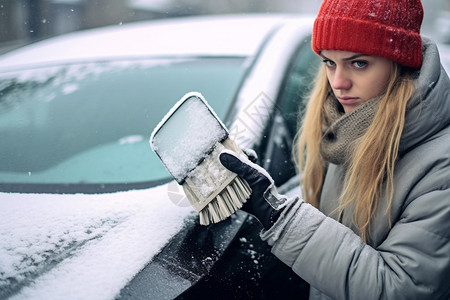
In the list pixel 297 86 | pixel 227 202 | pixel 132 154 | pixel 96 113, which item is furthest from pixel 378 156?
pixel 96 113

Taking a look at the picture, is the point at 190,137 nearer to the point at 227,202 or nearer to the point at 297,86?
the point at 227,202

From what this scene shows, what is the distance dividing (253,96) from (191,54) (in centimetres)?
60

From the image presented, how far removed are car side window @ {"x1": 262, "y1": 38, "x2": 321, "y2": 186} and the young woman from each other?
36 cm

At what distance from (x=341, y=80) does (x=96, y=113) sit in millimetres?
1252

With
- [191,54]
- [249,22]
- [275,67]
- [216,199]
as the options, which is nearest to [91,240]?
[216,199]

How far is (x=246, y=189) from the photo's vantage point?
1.08 m

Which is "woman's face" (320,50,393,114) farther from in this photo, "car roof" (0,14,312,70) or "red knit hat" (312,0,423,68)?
"car roof" (0,14,312,70)

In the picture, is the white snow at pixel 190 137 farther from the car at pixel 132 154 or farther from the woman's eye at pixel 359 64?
the woman's eye at pixel 359 64

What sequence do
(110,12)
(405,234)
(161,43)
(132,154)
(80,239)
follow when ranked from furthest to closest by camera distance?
(110,12)
(161,43)
(132,154)
(80,239)
(405,234)

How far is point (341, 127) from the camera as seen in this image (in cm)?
117

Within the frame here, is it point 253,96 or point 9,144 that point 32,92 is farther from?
point 253,96

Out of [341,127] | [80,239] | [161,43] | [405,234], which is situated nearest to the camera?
[405,234]

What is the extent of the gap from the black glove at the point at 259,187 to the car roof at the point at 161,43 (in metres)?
0.93

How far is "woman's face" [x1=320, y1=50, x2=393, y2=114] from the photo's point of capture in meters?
1.08
